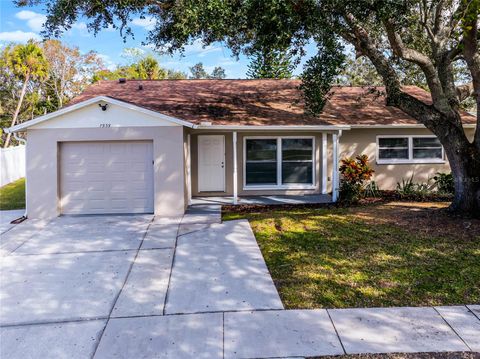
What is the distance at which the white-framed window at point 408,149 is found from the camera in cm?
1309

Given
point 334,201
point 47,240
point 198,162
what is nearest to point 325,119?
point 334,201

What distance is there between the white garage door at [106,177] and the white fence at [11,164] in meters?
8.75

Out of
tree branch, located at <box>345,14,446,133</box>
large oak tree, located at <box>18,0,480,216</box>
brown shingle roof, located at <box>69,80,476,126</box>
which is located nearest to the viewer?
large oak tree, located at <box>18,0,480,216</box>

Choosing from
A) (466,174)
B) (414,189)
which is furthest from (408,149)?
(466,174)

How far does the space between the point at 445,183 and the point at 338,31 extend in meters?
7.61

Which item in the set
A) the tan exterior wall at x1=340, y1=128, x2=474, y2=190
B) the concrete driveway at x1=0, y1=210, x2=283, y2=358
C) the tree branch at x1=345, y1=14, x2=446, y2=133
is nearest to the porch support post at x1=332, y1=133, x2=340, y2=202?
the tan exterior wall at x1=340, y1=128, x2=474, y2=190

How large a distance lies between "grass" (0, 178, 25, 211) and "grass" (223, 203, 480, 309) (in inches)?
288

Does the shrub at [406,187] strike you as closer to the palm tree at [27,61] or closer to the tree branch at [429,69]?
the tree branch at [429,69]

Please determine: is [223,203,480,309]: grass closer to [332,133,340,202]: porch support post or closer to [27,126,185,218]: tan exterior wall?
[27,126,185,218]: tan exterior wall

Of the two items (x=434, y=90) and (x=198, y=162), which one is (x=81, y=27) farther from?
(x=434, y=90)

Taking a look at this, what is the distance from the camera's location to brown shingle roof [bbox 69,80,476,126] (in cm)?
1195

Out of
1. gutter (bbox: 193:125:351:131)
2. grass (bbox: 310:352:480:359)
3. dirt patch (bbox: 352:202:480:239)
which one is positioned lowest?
grass (bbox: 310:352:480:359)

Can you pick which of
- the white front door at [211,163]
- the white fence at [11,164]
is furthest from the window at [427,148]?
the white fence at [11,164]

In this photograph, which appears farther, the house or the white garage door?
the white garage door
